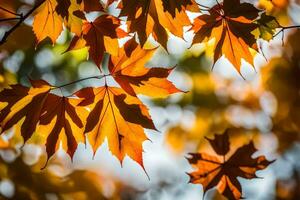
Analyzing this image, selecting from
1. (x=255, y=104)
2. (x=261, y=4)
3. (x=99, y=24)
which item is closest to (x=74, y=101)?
(x=99, y=24)

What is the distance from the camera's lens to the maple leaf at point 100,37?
2.81ft

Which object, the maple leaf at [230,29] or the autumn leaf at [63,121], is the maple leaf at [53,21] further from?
the maple leaf at [230,29]

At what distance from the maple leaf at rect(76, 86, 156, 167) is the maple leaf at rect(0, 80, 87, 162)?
4 centimetres

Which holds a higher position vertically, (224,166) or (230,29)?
(230,29)

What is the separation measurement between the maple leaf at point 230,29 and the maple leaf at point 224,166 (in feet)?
1.33

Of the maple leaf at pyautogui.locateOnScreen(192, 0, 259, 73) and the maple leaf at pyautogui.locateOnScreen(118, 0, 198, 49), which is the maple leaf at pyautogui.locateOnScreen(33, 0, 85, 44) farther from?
the maple leaf at pyautogui.locateOnScreen(192, 0, 259, 73)

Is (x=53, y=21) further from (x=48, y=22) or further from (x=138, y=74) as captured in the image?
(x=138, y=74)

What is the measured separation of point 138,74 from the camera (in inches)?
34.3

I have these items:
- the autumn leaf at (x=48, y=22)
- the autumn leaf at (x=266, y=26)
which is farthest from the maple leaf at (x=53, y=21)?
the autumn leaf at (x=266, y=26)

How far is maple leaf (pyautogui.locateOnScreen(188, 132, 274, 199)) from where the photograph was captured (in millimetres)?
1188

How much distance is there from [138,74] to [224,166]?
0.54m

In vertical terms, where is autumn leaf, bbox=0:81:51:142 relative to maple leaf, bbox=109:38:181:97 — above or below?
below

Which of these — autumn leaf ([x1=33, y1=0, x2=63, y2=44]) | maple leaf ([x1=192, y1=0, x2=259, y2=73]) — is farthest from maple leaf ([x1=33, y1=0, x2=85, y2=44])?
maple leaf ([x1=192, y1=0, x2=259, y2=73])

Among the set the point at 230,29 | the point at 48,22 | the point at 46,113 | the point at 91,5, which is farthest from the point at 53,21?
the point at 230,29
